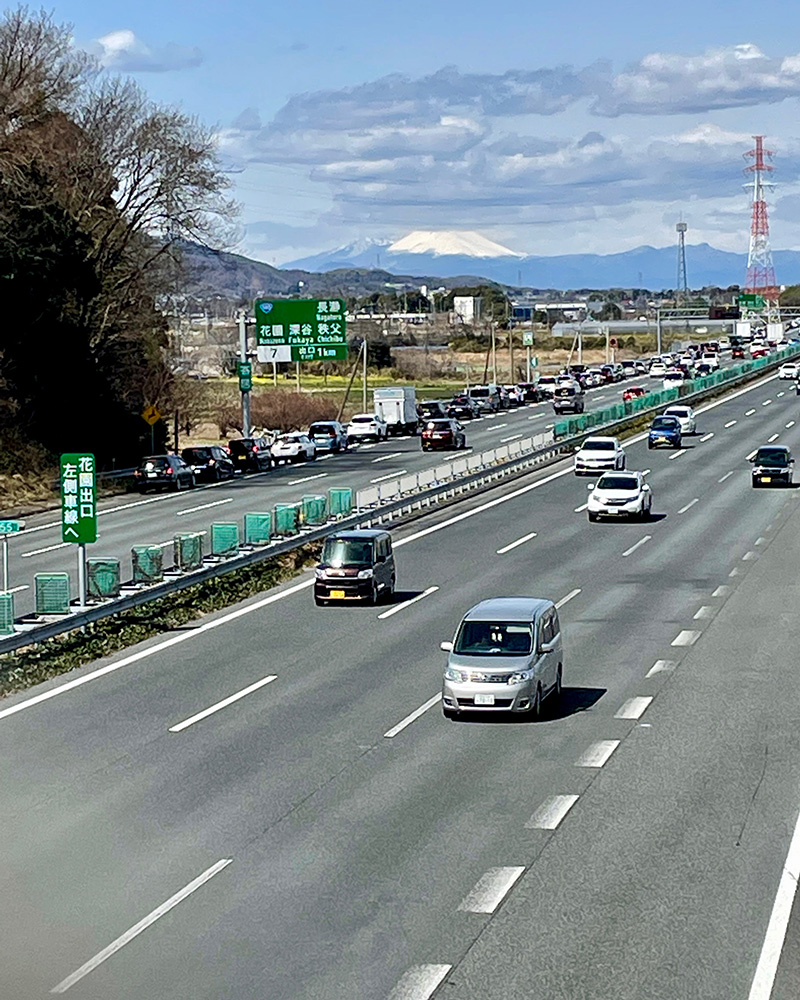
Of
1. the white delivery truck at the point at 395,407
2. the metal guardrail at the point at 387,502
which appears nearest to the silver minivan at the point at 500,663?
the metal guardrail at the point at 387,502

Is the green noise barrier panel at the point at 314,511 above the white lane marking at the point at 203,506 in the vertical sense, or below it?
above

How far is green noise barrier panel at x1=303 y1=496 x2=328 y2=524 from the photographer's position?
49156mm

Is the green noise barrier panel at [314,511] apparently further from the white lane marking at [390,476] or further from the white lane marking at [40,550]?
the white lane marking at [390,476]

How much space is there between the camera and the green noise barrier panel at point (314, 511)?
49.2 m

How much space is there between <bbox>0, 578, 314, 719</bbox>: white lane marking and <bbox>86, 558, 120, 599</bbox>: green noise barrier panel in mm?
1985

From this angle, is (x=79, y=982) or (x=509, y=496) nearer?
(x=79, y=982)

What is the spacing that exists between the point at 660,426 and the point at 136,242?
27769mm

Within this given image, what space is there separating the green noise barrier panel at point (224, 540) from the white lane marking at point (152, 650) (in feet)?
6.51

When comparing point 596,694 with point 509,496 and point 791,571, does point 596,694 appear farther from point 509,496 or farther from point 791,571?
point 509,496

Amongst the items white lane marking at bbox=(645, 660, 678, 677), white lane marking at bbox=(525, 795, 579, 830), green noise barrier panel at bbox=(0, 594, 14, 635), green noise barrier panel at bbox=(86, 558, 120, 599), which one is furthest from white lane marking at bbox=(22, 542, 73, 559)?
white lane marking at bbox=(525, 795, 579, 830)

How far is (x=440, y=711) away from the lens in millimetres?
27344

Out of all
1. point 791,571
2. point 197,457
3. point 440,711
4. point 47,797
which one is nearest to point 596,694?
point 440,711

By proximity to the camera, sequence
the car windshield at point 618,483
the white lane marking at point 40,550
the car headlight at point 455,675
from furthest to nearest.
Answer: the car windshield at point 618,483 → the white lane marking at point 40,550 → the car headlight at point 455,675

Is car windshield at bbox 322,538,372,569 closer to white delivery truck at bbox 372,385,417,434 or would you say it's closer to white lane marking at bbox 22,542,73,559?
white lane marking at bbox 22,542,73,559
